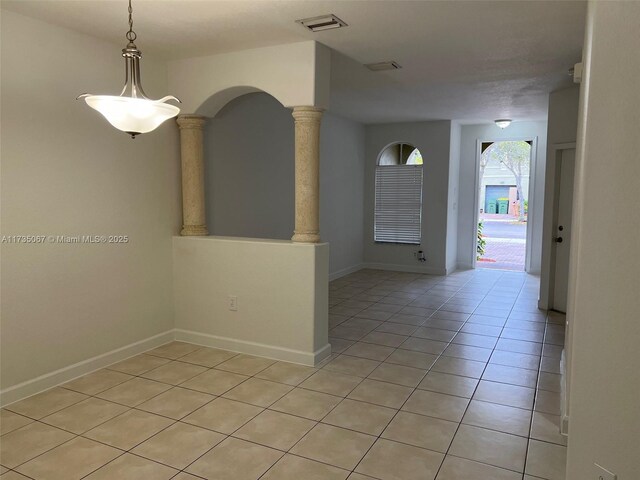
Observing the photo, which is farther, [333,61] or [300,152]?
[333,61]

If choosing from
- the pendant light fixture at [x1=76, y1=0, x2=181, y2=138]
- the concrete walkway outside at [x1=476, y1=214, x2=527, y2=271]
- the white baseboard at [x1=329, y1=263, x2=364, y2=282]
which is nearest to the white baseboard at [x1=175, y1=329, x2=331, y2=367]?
the pendant light fixture at [x1=76, y1=0, x2=181, y2=138]

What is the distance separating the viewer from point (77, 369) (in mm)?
3506

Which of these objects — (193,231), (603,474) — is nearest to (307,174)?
(193,231)

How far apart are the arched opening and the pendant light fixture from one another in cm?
290

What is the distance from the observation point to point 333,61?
4164 mm

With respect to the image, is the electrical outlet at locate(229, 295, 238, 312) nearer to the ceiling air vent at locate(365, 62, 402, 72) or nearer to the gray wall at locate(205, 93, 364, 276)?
the gray wall at locate(205, 93, 364, 276)

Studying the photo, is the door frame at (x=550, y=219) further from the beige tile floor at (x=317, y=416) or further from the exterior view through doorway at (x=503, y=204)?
the exterior view through doorway at (x=503, y=204)

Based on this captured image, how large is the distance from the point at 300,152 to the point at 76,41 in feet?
6.05

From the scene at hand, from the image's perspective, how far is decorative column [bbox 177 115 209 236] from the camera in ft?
13.9

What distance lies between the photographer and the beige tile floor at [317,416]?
2387 mm

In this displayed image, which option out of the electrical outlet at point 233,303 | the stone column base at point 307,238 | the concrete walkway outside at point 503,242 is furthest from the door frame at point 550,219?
the electrical outlet at point 233,303

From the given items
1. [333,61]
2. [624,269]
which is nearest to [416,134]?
[333,61]

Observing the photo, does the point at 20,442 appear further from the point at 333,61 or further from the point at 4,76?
the point at 333,61

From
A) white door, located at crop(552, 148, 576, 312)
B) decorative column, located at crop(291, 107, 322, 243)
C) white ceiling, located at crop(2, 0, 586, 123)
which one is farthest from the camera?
white door, located at crop(552, 148, 576, 312)
